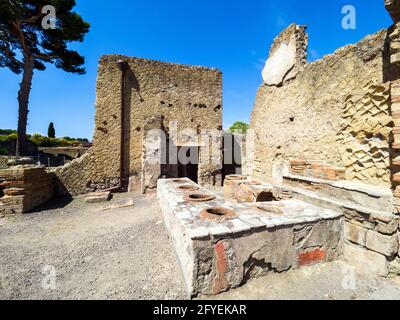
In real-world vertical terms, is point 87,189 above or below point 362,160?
below

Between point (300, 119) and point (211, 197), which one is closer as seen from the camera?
point (211, 197)

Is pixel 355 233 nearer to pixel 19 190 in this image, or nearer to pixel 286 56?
pixel 286 56

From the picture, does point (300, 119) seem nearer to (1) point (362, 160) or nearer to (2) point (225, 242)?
(1) point (362, 160)

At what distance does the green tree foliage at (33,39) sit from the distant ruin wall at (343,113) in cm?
1254

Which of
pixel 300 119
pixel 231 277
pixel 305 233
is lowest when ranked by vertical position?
pixel 231 277

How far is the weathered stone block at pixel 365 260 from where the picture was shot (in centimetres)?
248

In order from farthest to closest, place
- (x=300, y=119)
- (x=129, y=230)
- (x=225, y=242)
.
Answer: (x=300, y=119) → (x=129, y=230) → (x=225, y=242)

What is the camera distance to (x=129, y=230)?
432 cm

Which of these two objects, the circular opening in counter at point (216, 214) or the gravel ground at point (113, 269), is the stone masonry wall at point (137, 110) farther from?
the circular opening in counter at point (216, 214)

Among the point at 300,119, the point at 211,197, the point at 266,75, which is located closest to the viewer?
the point at 211,197

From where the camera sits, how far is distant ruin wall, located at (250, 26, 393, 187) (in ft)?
10.4

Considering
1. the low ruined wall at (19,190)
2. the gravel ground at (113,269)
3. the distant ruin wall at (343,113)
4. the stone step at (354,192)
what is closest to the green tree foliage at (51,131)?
the low ruined wall at (19,190)

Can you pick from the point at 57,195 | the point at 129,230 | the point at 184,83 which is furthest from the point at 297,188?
the point at 57,195

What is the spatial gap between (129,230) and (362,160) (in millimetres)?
4893
